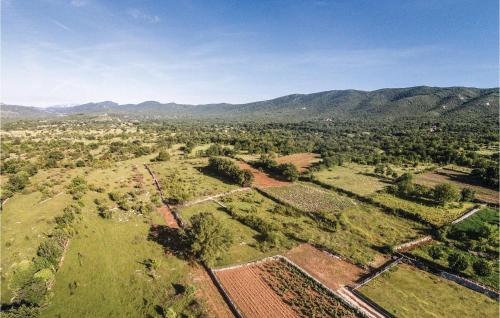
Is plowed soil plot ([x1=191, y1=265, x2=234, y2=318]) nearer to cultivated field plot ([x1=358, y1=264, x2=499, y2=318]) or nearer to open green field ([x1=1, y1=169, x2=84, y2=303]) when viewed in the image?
cultivated field plot ([x1=358, y1=264, x2=499, y2=318])

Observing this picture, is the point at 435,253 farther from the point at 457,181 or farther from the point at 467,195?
the point at 457,181

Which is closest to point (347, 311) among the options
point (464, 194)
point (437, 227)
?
point (437, 227)

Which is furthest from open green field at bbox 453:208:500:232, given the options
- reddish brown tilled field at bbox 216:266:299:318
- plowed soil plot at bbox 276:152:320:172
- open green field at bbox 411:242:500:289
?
plowed soil plot at bbox 276:152:320:172

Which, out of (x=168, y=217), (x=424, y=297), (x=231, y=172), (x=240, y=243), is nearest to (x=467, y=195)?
(x=424, y=297)

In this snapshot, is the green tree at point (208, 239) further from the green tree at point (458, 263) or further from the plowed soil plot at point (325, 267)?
the green tree at point (458, 263)

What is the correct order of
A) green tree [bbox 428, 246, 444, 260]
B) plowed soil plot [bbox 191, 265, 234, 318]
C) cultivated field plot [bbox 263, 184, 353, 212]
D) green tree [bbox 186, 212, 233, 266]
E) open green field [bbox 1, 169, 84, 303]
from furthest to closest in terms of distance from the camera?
cultivated field plot [bbox 263, 184, 353, 212]
green tree [bbox 428, 246, 444, 260]
open green field [bbox 1, 169, 84, 303]
green tree [bbox 186, 212, 233, 266]
plowed soil plot [bbox 191, 265, 234, 318]

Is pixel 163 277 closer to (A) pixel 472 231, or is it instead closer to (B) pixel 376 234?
(B) pixel 376 234
